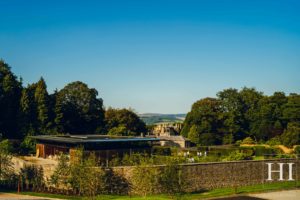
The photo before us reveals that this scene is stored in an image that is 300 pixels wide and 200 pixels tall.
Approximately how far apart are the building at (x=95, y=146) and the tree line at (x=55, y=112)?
12.1m

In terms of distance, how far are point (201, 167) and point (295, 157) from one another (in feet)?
47.6

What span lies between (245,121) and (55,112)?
121 ft

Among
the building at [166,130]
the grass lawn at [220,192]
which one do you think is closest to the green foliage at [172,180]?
the grass lawn at [220,192]

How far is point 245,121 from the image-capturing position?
81250 mm

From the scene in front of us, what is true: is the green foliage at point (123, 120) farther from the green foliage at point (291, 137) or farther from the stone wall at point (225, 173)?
the stone wall at point (225, 173)

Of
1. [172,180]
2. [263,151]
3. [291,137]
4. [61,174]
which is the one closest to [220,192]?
[172,180]

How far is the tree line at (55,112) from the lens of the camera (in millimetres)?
69500

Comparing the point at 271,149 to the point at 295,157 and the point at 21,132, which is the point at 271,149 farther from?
the point at 21,132

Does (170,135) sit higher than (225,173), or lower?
higher

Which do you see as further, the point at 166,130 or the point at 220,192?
the point at 166,130

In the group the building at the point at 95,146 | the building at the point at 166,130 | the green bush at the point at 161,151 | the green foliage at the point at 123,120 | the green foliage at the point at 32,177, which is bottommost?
the green foliage at the point at 32,177

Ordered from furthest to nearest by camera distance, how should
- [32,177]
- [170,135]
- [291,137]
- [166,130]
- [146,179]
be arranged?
[166,130] → [170,135] → [291,137] → [32,177] → [146,179]

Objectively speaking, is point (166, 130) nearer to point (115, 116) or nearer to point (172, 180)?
point (115, 116)

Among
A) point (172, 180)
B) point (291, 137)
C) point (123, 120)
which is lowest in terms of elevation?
point (172, 180)
